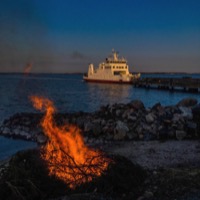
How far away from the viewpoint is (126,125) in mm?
14586

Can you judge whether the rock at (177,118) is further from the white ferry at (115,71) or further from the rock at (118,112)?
the white ferry at (115,71)

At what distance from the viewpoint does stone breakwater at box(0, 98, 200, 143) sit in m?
13.7

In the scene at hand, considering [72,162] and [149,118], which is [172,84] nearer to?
[149,118]

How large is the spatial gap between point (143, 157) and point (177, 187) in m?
3.55

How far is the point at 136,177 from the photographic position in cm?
703

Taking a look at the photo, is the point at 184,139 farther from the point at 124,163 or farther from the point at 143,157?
the point at 124,163

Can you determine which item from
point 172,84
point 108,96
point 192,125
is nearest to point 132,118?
point 192,125

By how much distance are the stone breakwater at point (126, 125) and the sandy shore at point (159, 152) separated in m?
1.02

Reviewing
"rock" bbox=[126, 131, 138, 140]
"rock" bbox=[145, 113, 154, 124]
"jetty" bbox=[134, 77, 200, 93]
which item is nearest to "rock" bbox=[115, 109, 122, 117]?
"rock" bbox=[145, 113, 154, 124]

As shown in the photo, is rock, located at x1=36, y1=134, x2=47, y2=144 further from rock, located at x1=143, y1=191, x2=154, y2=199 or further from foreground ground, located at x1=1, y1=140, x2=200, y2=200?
rock, located at x1=143, y1=191, x2=154, y2=199

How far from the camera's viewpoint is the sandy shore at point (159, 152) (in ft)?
30.7

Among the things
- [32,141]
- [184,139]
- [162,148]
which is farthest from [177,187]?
[32,141]

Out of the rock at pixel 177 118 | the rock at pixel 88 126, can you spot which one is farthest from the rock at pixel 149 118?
the rock at pixel 88 126

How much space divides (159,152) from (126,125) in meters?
3.98
